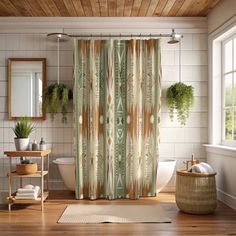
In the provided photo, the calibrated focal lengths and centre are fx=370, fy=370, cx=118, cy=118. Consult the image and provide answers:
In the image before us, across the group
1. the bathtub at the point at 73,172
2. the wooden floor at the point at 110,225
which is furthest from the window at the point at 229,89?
the wooden floor at the point at 110,225

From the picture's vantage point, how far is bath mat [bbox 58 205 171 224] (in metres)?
3.76

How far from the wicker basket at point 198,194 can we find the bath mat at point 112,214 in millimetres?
305

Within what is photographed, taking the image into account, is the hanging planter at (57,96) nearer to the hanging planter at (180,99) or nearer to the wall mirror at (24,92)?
the wall mirror at (24,92)

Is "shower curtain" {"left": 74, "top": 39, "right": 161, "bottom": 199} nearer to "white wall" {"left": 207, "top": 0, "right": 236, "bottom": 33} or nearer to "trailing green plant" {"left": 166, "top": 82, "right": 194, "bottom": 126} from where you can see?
"trailing green plant" {"left": 166, "top": 82, "right": 194, "bottom": 126}

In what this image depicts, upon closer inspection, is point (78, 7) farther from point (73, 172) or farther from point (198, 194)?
point (198, 194)

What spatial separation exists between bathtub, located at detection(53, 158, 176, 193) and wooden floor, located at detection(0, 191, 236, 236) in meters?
0.63

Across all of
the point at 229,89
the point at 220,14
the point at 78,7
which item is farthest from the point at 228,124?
the point at 78,7

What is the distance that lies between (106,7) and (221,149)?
7.75 ft

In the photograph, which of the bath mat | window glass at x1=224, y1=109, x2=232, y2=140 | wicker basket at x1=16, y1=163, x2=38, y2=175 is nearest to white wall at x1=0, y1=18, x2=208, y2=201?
window glass at x1=224, y1=109, x2=232, y2=140

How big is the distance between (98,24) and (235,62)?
1995 mm

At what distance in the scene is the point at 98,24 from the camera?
5332 millimetres

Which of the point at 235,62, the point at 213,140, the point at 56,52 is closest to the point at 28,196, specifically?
the point at 56,52

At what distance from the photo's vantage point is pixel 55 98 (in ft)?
16.6

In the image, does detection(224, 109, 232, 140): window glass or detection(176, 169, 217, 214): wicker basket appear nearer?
detection(176, 169, 217, 214): wicker basket
